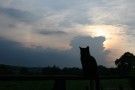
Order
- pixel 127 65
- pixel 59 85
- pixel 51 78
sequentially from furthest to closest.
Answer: pixel 127 65, pixel 59 85, pixel 51 78

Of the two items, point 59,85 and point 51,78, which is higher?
point 51,78

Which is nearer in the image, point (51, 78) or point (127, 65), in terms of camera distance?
point (51, 78)

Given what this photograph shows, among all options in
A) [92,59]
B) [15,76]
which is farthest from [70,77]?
[92,59]

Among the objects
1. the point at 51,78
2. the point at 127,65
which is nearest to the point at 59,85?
the point at 51,78

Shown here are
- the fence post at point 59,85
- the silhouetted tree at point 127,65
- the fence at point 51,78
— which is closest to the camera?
the fence at point 51,78

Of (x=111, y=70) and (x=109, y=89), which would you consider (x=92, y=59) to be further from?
(x=111, y=70)

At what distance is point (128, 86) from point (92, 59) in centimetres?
172

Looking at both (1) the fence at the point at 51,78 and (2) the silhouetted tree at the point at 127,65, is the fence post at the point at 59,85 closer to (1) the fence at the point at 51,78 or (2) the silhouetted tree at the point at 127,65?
(1) the fence at the point at 51,78

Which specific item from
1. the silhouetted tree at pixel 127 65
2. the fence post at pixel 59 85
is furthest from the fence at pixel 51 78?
the silhouetted tree at pixel 127 65

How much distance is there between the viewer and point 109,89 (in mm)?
8750

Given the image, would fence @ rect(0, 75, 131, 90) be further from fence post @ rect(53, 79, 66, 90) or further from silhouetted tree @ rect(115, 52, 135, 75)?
silhouetted tree @ rect(115, 52, 135, 75)

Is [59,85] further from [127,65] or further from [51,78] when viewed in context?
[127,65]

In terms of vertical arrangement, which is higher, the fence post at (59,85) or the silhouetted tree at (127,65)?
the silhouetted tree at (127,65)

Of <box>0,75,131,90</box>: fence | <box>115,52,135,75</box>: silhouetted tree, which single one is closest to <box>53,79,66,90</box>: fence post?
<box>0,75,131,90</box>: fence
